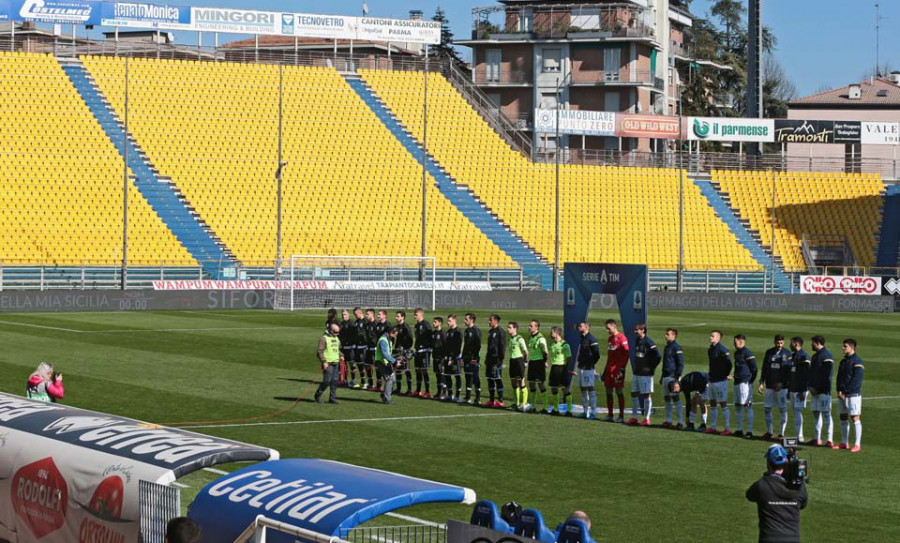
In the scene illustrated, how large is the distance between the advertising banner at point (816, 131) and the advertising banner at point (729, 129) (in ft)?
2.45

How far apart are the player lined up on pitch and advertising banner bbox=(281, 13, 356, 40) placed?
49.5 meters

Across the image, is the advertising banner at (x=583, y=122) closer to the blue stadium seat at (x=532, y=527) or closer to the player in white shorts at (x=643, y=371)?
the player in white shorts at (x=643, y=371)

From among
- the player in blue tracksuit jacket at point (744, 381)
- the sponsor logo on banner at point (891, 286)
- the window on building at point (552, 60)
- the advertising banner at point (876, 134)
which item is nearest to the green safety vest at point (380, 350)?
the player in blue tracksuit jacket at point (744, 381)

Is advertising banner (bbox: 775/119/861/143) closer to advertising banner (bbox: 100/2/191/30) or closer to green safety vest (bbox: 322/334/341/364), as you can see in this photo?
advertising banner (bbox: 100/2/191/30)

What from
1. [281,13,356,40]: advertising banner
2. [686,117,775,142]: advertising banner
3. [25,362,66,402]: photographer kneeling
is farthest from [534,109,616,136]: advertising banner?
[25,362,66,402]: photographer kneeling

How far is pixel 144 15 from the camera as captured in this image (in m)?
74.6

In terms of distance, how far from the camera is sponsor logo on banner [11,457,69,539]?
12.3 m

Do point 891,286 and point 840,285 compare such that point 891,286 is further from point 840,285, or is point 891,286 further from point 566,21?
point 566,21

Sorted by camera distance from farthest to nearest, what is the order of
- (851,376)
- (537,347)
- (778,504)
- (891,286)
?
(891,286), (537,347), (851,376), (778,504)

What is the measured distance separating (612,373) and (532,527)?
1648 cm

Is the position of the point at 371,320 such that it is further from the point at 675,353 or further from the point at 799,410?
the point at 799,410

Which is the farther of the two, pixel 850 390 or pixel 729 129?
pixel 729 129

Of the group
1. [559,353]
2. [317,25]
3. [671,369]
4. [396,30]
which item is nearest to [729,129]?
[396,30]

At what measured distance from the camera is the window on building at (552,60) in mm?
91938
